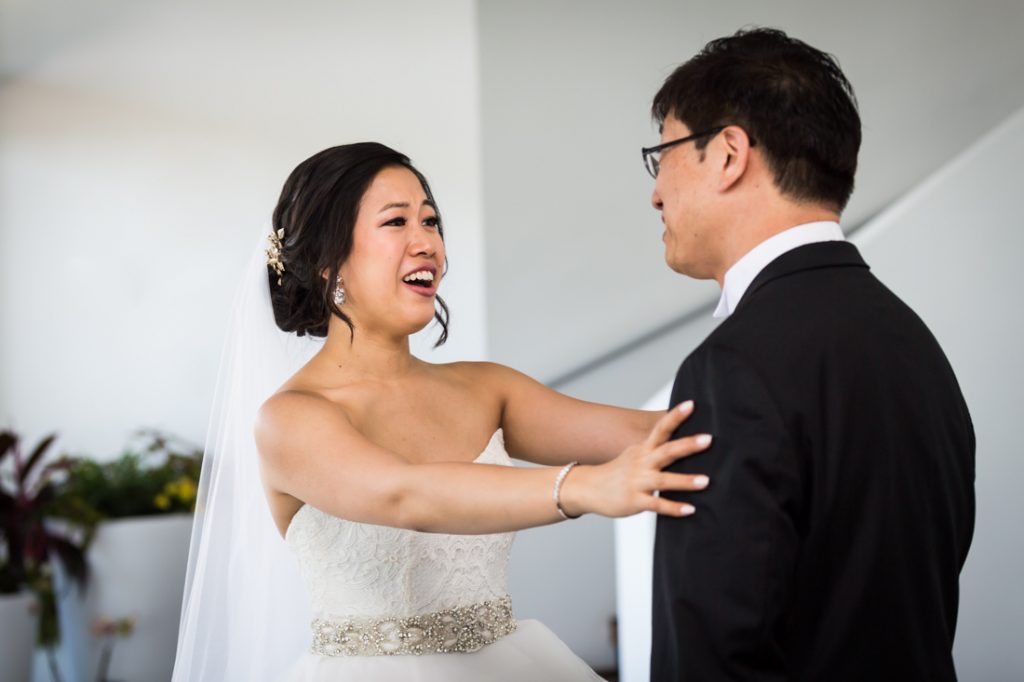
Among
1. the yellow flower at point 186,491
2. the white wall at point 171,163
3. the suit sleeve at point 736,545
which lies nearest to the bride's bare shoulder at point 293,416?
the suit sleeve at point 736,545

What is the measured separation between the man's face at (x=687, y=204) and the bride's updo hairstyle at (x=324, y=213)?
2.28 feet

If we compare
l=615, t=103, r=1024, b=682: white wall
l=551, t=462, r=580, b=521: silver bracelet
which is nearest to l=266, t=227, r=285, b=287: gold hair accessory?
l=551, t=462, r=580, b=521: silver bracelet

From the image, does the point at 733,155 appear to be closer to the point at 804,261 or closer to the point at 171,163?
the point at 804,261

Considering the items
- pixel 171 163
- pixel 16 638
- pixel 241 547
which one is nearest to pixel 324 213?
pixel 241 547

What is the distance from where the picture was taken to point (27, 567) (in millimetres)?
4637

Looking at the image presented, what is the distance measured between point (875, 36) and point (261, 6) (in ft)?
10.6

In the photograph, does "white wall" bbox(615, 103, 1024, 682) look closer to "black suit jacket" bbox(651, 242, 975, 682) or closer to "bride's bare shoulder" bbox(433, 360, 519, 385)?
"bride's bare shoulder" bbox(433, 360, 519, 385)

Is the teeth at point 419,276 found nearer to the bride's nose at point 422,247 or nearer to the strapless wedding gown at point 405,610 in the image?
the bride's nose at point 422,247

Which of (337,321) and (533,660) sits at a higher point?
(337,321)

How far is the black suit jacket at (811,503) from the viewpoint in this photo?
1.28 metres

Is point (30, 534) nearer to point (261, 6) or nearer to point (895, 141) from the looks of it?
point (261, 6)

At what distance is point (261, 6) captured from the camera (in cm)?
575

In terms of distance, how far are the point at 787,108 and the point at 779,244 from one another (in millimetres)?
197

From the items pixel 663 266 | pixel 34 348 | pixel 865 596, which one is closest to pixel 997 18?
pixel 663 266
